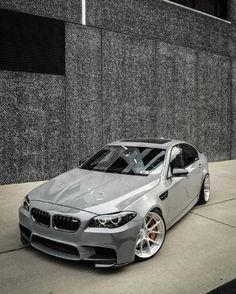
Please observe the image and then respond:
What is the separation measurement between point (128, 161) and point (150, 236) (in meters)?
1.32

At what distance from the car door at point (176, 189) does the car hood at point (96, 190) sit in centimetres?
30

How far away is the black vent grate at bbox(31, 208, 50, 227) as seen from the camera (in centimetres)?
395

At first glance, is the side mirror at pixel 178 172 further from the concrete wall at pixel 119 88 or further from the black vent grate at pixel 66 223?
the concrete wall at pixel 119 88

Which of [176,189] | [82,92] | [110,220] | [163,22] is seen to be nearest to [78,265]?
[110,220]

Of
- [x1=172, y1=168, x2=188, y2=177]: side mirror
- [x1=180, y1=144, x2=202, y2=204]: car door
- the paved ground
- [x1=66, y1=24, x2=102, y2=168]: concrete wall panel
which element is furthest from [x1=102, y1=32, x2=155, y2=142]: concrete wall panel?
the paved ground

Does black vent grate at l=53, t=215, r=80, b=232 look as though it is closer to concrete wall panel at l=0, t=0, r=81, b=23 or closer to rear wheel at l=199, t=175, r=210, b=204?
rear wheel at l=199, t=175, r=210, b=204

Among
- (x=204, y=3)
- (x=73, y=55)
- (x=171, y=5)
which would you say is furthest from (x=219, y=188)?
(x=204, y=3)

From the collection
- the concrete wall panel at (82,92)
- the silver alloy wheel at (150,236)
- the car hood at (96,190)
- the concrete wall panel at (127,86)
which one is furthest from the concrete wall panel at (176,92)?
the silver alloy wheel at (150,236)

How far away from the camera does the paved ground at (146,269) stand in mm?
3496

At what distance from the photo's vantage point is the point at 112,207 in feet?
12.7

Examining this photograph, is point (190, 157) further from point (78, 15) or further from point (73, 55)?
point (78, 15)

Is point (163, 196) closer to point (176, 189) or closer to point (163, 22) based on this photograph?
point (176, 189)

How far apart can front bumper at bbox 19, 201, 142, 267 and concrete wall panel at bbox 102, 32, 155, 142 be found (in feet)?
20.4

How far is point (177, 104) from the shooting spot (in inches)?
472
